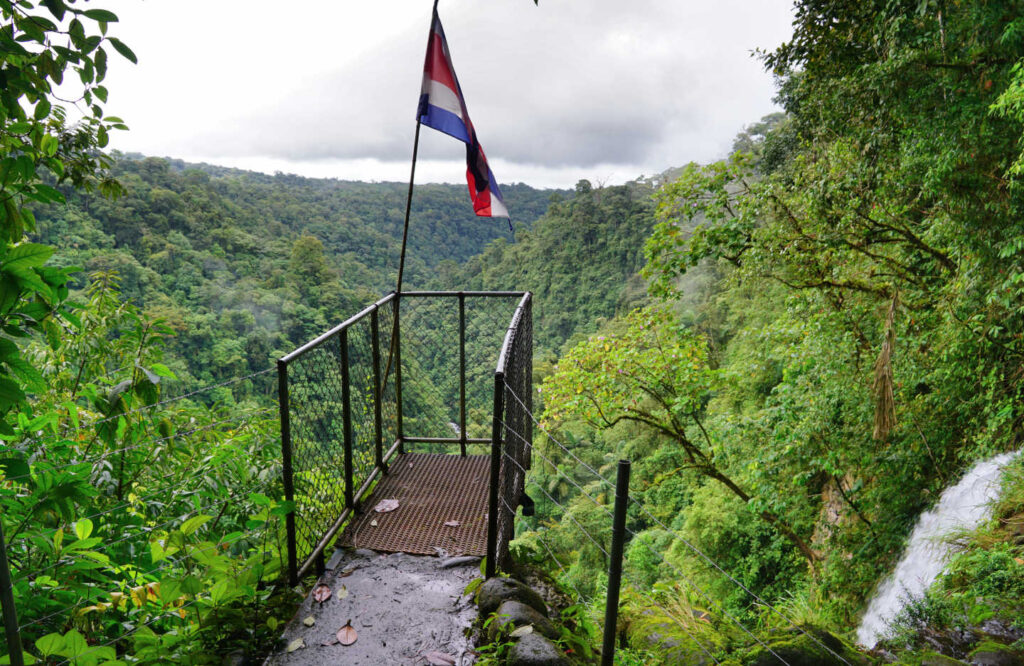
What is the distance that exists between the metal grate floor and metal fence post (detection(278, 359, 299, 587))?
0.48 metres

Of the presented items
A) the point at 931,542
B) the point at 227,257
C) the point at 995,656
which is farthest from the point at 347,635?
the point at 227,257

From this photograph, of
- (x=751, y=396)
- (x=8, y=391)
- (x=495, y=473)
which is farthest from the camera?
(x=751, y=396)

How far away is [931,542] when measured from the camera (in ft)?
14.7

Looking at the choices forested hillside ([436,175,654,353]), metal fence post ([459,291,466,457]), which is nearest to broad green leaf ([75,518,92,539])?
metal fence post ([459,291,466,457])

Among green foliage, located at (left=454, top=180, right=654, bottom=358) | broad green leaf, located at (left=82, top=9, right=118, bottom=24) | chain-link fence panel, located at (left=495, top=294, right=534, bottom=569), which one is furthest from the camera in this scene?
green foliage, located at (left=454, top=180, right=654, bottom=358)

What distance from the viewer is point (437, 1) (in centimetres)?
374

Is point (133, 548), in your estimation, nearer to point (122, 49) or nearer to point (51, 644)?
point (51, 644)

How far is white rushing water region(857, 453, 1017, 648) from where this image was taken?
425cm

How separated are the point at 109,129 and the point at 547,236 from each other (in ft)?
122

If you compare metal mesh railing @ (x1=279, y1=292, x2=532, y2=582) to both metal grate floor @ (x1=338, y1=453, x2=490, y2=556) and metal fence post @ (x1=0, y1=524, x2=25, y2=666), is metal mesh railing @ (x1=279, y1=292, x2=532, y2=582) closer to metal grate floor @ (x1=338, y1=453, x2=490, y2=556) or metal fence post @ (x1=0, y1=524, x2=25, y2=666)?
metal grate floor @ (x1=338, y1=453, x2=490, y2=556)

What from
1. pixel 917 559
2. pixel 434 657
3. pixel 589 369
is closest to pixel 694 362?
pixel 589 369

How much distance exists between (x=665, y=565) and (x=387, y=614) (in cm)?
1014

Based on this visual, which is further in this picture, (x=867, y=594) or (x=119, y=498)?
(x=867, y=594)

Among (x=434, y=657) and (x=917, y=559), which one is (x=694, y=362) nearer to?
(x=917, y=559)
